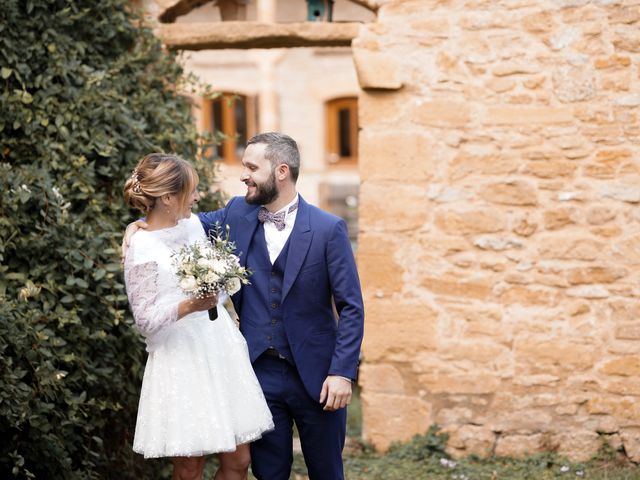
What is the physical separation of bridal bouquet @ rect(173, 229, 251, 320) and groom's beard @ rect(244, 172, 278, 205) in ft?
1.01

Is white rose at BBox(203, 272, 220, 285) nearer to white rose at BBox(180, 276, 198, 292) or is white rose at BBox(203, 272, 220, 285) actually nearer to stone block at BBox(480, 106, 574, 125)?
white rose at BBox(180, 276, 198, 292)

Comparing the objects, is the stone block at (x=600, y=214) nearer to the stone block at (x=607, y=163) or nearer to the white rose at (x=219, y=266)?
the stone block at (x=607, y=163)

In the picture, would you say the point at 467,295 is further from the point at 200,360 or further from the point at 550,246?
the point at 200,360

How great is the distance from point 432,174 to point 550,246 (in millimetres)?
833

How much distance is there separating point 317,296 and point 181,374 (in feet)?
2.09

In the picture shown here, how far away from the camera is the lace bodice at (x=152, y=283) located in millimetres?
3160

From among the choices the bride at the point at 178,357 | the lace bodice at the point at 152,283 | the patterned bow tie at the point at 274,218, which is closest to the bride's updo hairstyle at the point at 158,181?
the bride at the point at 178,357

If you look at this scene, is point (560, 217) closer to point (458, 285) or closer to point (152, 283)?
point (458, 285)

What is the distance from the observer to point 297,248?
3461 millimetres

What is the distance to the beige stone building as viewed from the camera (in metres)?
5.12

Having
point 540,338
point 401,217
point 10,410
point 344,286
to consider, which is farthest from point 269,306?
point 540,338

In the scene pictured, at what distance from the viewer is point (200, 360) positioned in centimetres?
328

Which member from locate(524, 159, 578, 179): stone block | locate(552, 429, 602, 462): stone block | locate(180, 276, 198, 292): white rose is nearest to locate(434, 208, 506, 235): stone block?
locate(524, 159, 578, 179): stone block

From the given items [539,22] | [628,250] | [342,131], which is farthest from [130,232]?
[342,131]
